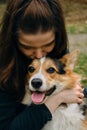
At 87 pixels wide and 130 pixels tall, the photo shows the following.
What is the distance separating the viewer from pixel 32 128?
11.7 feet

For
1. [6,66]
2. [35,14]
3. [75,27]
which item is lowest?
[75,27]

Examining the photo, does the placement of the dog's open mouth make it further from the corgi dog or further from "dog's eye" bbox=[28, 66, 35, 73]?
"dog's eye" bbox=[28, 66, 35, 73]

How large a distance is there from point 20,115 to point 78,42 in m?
4.94

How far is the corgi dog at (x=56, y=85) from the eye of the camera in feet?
11.1

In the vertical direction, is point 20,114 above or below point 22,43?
below

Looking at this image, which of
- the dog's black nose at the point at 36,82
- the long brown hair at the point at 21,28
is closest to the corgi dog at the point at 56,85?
the dog's black nose at the point at 36,82

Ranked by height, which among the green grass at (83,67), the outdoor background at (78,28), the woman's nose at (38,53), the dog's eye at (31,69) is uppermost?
the woman's nose at (38,53)

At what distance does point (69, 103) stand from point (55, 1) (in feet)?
2.57

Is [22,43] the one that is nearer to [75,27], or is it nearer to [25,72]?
[25,72]

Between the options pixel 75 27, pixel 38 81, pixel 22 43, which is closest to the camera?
pixel 38 81

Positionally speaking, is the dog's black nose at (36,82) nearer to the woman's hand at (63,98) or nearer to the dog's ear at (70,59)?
the woman's hand at (63,98)

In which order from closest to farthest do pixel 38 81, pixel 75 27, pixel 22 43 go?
pixel 38 81
pixel 22 43
pixel 75 27

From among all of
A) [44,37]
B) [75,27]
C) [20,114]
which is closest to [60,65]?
[44,37]

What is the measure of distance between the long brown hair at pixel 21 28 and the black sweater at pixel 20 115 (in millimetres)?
108
